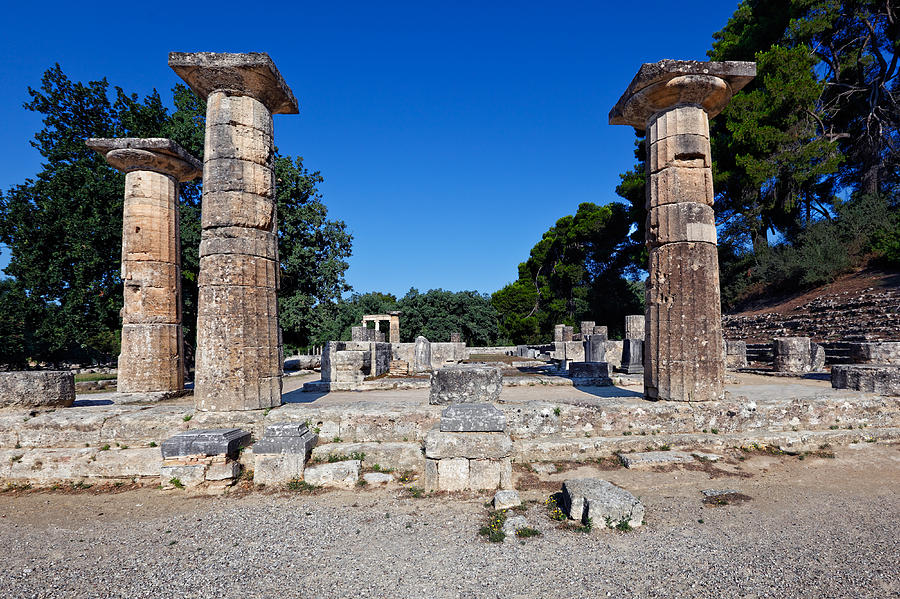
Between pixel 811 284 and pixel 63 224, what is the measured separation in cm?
3186

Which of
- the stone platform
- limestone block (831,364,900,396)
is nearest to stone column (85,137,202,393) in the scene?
the stone platform

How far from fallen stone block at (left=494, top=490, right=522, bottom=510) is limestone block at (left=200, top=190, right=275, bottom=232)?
4888 millimetres

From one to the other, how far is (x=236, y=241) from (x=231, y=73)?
2.32m

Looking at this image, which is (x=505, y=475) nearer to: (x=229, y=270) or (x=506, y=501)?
(x=506, y=501)

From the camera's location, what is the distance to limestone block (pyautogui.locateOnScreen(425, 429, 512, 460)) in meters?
4.67

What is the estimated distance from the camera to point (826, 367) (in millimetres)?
12953

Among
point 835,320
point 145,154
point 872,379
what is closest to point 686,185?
point 872,379

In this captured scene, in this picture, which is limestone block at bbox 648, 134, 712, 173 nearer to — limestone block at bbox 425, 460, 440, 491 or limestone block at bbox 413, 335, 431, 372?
limestone block at bbox 425, 460, 440, 491

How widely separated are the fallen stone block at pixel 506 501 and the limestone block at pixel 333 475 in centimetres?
167

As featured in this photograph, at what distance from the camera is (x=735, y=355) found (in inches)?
566

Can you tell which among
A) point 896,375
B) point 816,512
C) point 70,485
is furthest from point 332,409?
point 896,375

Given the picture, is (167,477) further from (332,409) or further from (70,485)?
(332,409)

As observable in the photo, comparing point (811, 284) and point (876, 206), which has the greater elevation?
point (876, 206)

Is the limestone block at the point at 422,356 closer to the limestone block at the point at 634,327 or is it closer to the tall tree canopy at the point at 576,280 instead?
the limestone block at the point at 634,327
